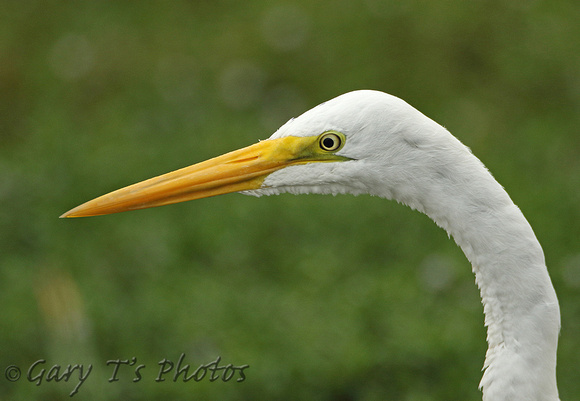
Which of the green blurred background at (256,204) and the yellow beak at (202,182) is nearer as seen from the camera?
the yellow beak at (202,182)

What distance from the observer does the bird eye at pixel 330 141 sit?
2158 mm

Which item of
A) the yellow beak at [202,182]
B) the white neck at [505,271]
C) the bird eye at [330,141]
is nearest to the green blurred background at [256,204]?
the yellow beak at [202,182]

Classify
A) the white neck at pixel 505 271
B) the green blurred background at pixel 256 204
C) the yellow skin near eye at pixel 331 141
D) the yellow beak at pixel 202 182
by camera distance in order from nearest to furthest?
1. the white neck at pixel 505 271
2. the yellow skin near eye at pixel 331 141
3. the yellow beak at pixel 202 182
4. the green blurred background at pixel 256 204

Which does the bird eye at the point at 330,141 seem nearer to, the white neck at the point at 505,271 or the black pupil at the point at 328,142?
the black pupil at the point at 328,142

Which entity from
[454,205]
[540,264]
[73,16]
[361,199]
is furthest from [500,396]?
[73,16]

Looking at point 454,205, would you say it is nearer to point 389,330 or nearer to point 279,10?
point 389,330

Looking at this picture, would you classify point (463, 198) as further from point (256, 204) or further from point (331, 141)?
point (256, 204)

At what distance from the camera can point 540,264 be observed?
2039mm

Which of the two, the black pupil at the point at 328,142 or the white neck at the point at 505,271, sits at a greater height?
the black pupil at the point at 328,142

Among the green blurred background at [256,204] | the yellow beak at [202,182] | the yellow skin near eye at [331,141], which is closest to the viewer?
→ the yellow skin near eye at [331,141]

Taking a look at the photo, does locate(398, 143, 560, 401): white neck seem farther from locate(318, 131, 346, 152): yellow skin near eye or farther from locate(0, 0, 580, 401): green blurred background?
locate(0, 0, 580, 401): green blurred background

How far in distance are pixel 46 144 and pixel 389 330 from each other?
132 inches

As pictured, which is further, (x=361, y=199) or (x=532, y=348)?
(x=361, y=199)

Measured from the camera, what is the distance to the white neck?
2.02 m
